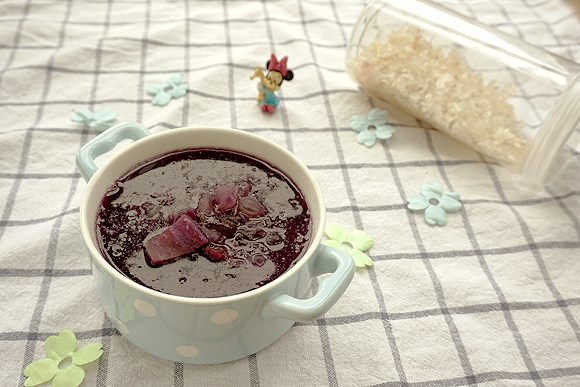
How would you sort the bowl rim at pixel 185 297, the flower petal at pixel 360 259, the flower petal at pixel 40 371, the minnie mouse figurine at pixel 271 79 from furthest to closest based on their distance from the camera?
the minnie mouse figurine at pixel 271 79 < the flower petal at pixel 360 259 < the flower petal at pixel 40 371 < the bowl rim at pixel 185 297

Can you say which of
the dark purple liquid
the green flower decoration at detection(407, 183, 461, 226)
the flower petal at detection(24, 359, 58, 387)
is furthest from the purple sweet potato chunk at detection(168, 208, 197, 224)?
the green flower decoration at detection(407, 183, 461, 226)

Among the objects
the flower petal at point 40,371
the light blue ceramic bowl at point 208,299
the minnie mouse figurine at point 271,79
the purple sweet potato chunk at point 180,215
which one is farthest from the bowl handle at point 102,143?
the minnie mouse figurine at point 271,79

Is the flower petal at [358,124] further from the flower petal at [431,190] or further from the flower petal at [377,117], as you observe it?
the flower petal at [431,190]

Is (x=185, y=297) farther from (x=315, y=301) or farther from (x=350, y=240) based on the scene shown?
(x=350, y=240)

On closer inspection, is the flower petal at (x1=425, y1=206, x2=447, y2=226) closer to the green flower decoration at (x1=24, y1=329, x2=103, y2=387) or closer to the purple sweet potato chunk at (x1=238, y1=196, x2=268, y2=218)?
the purple sweet potato chunk at (x1=238, y1=196, x2=268, y2=218)

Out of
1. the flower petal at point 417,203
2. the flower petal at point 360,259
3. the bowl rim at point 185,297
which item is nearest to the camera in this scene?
the bowl rim at point 185,297

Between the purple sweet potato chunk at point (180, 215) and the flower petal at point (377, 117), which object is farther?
the flower petal at point (377, 117)

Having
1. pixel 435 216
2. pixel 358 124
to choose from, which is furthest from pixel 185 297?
pixel 358 124
